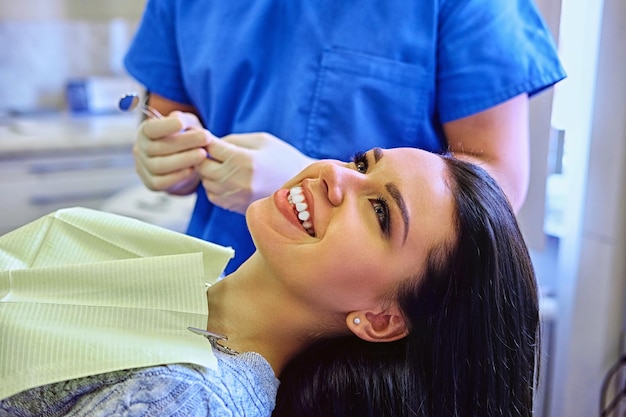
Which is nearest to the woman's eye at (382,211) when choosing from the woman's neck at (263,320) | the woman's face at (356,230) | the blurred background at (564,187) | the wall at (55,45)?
the woman's face at (356,230)

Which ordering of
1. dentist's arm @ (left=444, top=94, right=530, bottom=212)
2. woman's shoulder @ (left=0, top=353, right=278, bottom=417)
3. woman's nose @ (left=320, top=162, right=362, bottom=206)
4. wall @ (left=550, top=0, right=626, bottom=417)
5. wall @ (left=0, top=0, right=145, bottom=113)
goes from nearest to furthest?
woman's shoulder @ (left=0, top=353, right=278, bottom=417) → woman's nose @ (left=320, top=162, right=362, bottom=206) → dentist's arm @ (left=444, top=94, right=530, bottom=212) → wall @ (left=550, top=0, right=626, bottom=417) → wall @ (left=0, top=0, right=145, bottom=113)

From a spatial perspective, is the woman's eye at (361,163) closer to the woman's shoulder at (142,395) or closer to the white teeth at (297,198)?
the white teeth at (297,198)

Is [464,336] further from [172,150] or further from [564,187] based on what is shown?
[564,187]

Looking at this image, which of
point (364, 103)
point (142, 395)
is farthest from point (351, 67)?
point (142, 395)

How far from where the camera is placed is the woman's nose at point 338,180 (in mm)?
810

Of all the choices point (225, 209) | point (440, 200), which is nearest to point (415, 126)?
point (440, 200)

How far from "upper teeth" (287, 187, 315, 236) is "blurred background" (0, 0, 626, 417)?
29.4 inches

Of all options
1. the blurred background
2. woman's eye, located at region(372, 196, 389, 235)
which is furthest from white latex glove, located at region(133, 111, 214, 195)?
the blurred background

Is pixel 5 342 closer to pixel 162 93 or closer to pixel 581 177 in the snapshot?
pixel 162 93

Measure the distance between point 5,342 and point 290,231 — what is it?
320mm

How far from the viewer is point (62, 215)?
3.12ft

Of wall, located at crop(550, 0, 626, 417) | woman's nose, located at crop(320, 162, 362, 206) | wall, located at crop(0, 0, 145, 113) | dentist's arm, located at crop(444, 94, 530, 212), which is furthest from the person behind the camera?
wall, located at crop(0, 0, 145, 113)

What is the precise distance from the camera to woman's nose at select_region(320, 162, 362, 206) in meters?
0.81

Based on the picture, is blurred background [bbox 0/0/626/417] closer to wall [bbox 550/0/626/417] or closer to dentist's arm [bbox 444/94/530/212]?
wall [bbox 550/0/626/417]
